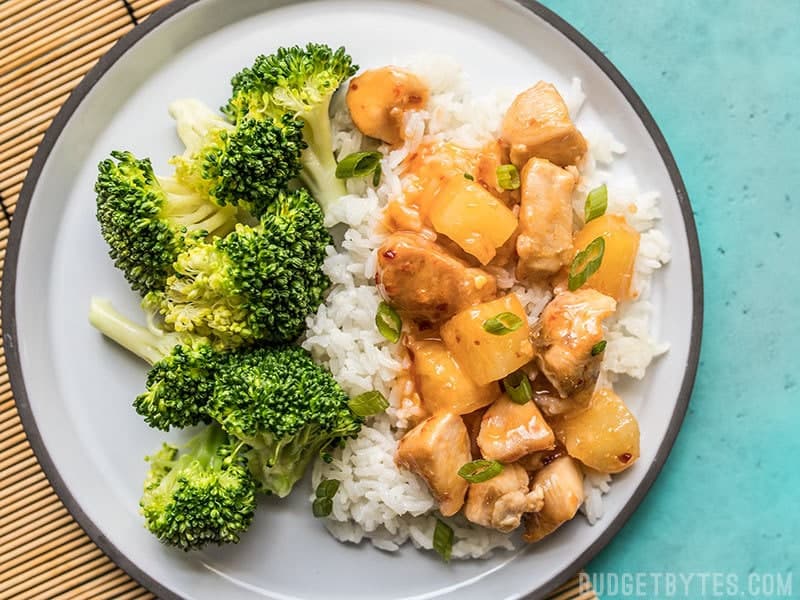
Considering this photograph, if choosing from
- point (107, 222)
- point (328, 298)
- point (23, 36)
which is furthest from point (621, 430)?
point (23, 36)

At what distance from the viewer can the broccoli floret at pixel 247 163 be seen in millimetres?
2959

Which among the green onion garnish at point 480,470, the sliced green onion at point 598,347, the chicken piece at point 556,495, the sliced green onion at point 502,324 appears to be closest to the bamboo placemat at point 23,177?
the chicken piece at point 556,495

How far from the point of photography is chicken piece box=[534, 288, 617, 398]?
2.90 metres

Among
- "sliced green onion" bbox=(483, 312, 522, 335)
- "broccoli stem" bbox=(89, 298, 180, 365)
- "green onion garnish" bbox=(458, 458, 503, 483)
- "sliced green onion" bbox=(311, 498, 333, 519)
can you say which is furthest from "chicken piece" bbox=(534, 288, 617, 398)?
"broccoli stem" bbox=(89, 298, 180, 365)

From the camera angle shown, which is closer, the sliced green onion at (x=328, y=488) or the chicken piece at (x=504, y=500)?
the chicken piece at (x=504, y=500)

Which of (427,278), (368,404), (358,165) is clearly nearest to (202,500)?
(368,404)

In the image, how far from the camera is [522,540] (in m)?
3.33

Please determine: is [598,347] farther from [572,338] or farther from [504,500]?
[504,500]

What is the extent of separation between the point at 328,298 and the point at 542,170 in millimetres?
1009

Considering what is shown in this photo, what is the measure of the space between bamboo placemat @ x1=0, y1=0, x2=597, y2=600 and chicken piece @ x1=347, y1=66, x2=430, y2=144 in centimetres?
103

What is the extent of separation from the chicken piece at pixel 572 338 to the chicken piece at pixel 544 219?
162 millimetres

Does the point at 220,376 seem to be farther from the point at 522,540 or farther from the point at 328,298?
the point at 522,540

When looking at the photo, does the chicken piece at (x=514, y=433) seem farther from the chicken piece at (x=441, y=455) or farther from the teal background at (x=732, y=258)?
the teal background at (x=732, y=258)

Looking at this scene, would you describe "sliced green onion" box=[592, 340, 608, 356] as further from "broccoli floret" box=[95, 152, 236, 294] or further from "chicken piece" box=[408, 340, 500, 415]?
"broccoli floret" box=[95, 152, 236, 294]
